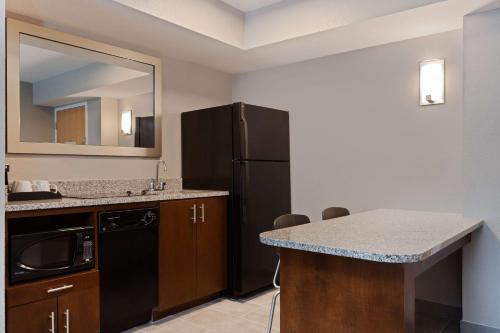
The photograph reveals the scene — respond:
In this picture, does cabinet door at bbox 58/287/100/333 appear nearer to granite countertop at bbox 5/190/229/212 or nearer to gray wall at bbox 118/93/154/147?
granite countertop at bbox 5/190/229/212

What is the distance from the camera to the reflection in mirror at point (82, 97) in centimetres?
271

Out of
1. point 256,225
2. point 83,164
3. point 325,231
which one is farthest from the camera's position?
point 256,225

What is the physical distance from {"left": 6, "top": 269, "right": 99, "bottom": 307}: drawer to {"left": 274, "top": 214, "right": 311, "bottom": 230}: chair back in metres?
1.17

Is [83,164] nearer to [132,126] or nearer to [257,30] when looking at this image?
[132,126]

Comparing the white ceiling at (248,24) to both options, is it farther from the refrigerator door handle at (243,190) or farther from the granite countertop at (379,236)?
the granite countertop at (379,236)

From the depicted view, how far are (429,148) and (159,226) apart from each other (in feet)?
7.21

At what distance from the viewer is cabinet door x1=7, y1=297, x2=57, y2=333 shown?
2008 millimetres

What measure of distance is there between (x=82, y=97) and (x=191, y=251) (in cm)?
149

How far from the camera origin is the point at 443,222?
235 cm

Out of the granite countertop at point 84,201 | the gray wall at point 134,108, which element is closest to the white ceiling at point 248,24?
the gray wall at point 134,108

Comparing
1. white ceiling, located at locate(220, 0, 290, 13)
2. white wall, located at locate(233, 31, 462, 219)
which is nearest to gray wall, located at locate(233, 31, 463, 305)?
white wall, located at locate(233, 31, 462, 219)

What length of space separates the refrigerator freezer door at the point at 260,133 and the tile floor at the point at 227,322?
1226 mm

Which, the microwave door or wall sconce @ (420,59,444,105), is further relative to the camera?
wall sconce @ (420,59,444,105)

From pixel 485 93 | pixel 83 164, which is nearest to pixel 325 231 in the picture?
pixel 485 93
